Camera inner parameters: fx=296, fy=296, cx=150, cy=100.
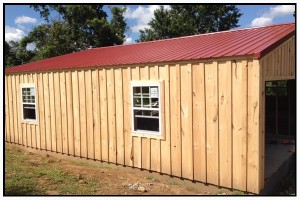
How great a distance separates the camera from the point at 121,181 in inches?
289

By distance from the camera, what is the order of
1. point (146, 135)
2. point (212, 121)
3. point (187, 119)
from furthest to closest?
point (146, 135)
point (187, 119)
point (212, 121)

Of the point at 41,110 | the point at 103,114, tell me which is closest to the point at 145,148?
the point at 103,114

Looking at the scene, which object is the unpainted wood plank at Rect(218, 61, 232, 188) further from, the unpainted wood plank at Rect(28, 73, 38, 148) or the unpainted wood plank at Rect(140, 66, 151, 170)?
the unpainted wood plank at Rect(28, 73, 38, 148)

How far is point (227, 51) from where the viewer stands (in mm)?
6336

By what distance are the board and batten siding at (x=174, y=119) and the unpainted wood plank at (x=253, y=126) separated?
0.06ft

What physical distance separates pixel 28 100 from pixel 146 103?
5.43 metres

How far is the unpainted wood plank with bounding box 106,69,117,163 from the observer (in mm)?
8109

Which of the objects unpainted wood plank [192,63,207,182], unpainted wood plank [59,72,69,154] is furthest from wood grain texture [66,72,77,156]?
unpainted wood plank [192,63,207,182]

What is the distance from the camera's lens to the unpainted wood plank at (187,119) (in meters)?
6.62

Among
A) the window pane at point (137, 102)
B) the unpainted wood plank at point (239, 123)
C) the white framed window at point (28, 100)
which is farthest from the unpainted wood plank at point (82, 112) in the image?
the unpainted wood plank at point (239, 123)

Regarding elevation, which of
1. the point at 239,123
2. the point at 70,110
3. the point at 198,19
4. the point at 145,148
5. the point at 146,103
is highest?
the point at 198,19

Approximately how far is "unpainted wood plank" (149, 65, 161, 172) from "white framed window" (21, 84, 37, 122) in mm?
5197

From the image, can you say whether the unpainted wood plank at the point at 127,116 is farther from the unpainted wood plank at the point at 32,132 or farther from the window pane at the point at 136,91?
the unpainted wood plank at the point at 32,132

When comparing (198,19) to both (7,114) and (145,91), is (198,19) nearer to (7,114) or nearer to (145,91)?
(7,114)
